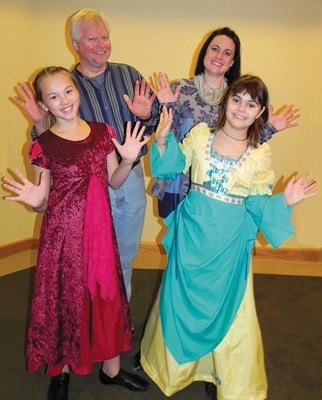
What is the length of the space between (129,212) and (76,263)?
0.53m

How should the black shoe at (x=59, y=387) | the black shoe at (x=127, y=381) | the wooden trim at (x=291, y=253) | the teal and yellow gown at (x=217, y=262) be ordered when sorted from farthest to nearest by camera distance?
the wooden trim at (x=291, y=253) → the black shoe at (x=127, y=381) → the black shoe at (x=59, y=387) → the teal and yellow gown at (x=217, y=262)

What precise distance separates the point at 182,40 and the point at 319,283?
1996mm

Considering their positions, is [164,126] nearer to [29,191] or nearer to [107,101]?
[107,101]

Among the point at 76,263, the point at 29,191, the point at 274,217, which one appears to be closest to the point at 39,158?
the point at 29,191

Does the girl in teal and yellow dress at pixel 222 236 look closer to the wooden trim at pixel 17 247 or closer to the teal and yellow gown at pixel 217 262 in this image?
the teal and yellow gown at pixel 217 262

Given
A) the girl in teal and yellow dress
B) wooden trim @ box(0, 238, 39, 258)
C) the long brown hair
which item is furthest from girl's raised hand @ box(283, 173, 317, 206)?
wooden trim @ box(0, 238, 39, 258)

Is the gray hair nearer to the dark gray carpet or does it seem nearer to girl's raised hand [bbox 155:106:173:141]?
girl's raised hand [bbox 155:106:173:141]

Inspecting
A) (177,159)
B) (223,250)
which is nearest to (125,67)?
(177,159)

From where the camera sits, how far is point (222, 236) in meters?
1.72

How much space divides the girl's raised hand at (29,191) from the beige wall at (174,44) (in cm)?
161

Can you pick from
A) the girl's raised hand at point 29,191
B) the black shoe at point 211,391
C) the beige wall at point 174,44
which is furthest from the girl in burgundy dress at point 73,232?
the beige wall at point 174,44

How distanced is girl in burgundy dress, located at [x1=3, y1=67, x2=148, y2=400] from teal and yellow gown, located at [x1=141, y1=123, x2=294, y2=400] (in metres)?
0.22

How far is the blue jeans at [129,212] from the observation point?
2.13 metres

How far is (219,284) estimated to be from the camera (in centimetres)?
175
